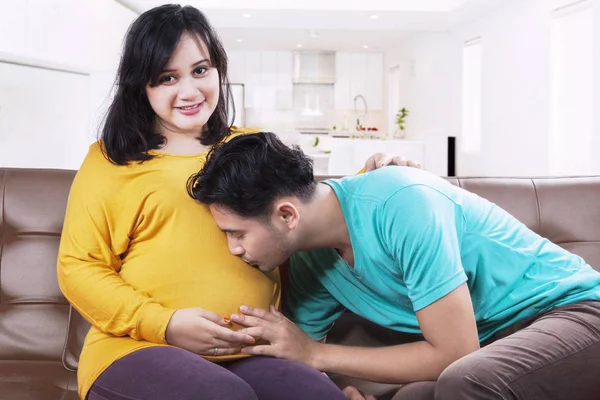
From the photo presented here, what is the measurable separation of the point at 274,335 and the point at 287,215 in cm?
26

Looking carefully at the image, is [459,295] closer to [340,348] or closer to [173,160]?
[340,348]

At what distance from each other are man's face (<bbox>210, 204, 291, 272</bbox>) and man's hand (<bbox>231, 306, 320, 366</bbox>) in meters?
0.11

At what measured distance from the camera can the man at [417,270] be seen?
135 centimetres

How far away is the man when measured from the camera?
1348 mm

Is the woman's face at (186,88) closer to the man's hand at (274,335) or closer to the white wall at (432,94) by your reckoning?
the man's hand at (274,335)

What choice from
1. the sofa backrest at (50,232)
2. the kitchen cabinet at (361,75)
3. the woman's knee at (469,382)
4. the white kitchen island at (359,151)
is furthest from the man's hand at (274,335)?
the kitchen cabinet at (361,75)

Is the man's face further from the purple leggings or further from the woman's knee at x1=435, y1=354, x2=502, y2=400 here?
the woman's knee at x1=435, y1=354, x2=502, y2=400

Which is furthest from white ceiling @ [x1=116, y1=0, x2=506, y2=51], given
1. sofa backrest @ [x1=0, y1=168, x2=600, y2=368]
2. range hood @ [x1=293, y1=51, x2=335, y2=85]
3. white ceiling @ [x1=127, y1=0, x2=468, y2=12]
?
sofa backrest @ [x1=0, y1=168, x2=600, y2=368]

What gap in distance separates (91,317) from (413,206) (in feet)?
2.39

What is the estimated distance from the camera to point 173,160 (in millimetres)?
1651

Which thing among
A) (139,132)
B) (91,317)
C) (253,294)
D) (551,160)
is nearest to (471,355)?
(253,294)

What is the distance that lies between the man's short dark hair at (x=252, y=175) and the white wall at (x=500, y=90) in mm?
5095

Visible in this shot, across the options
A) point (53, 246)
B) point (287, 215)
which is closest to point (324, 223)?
point (287, 215)

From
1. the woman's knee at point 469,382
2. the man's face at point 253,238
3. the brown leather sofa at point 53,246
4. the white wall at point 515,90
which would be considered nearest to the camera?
the woman's knee at point 469,382
